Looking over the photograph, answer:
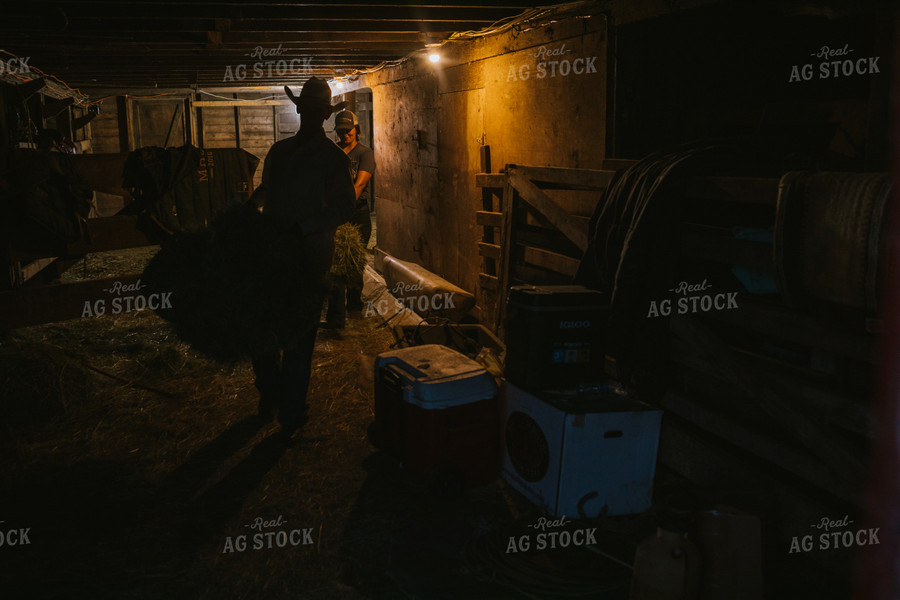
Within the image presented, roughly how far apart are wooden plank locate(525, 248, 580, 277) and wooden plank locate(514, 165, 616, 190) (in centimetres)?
56

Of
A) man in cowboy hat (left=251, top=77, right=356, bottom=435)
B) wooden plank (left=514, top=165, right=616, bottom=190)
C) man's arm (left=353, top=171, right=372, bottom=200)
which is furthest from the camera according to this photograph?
man's arm (left=353, top=171, right=372, bottom=200)

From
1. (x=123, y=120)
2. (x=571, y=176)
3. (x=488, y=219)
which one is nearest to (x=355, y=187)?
(x=488, y=219)

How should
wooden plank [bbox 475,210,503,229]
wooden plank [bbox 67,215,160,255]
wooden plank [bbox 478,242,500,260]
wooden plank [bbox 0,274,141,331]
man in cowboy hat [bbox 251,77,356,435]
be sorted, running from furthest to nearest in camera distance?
1. wooden plank [bbox 478,242,500,260]
2. wooden plank [bbox 475,210,503,229]
3. wooden plank [bbox 67,215,160,255]
4. wooden plank [bbox 0,274,141,331]
5. man in cowboy hat [bbox 251,77,356,435]

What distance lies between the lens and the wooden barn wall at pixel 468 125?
5.55m

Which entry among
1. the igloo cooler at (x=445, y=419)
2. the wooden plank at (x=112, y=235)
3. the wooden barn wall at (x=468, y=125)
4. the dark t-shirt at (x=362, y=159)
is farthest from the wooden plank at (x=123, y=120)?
the igloo cooler at (x=445, y=419)

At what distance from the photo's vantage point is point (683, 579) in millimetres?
2717

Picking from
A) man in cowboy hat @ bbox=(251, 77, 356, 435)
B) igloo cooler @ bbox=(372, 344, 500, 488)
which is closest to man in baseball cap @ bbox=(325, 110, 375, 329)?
man in cowboy hat @ bbox=(251, 77, 356, 435)

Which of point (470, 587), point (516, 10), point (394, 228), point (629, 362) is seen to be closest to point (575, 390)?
point (629, 362)

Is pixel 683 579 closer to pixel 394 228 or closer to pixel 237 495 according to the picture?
pixel 237 495

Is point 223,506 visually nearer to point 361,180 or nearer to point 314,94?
point 314,94

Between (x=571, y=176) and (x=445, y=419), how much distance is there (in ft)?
7.36

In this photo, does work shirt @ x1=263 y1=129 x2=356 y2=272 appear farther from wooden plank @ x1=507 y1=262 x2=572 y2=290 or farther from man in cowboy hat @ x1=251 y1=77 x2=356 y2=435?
wooden plank @ x1=507 y1=262 x2=572 y2=290

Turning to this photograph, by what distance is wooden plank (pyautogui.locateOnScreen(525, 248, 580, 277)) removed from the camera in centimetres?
547

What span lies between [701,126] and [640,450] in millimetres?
3036
